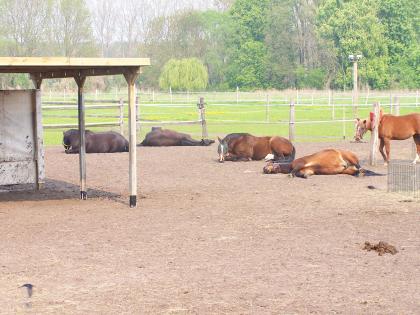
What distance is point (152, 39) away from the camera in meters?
86.9

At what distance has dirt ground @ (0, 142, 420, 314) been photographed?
6215 millimetres

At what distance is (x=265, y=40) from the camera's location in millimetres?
79625

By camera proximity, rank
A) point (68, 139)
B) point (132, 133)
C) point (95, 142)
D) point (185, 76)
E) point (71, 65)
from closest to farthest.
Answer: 1. point (71, 65)
2. point (132, 133)
3. point (68, 139)
4. point (95, 142)
5. point (185, 76)

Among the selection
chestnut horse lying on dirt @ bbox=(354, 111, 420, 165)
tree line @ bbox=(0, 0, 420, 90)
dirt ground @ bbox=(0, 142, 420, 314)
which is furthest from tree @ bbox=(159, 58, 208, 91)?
dirt ground @ bbox=(0, 142, 420, 314)

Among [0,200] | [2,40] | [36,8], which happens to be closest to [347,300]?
[0,200]

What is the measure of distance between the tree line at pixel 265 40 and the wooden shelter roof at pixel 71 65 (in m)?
56.2

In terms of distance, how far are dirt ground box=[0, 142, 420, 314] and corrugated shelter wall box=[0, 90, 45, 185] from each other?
363 mm

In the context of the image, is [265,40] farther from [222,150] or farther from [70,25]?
[222,150]

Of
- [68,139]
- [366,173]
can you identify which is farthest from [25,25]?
[366,173]

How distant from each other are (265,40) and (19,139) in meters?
68.1

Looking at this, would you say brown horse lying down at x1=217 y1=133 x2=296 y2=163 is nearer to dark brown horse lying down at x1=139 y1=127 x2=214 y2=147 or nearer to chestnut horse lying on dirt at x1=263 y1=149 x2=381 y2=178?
chestnut horse lying on dirt at x1=263 y1=149 x2=381 y2=178

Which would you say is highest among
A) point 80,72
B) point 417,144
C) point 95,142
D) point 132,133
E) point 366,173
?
point 80,72

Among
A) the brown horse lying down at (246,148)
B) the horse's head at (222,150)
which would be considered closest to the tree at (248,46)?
the brown horse lying down at (246,148)

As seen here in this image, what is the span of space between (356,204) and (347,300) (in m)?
5.24
